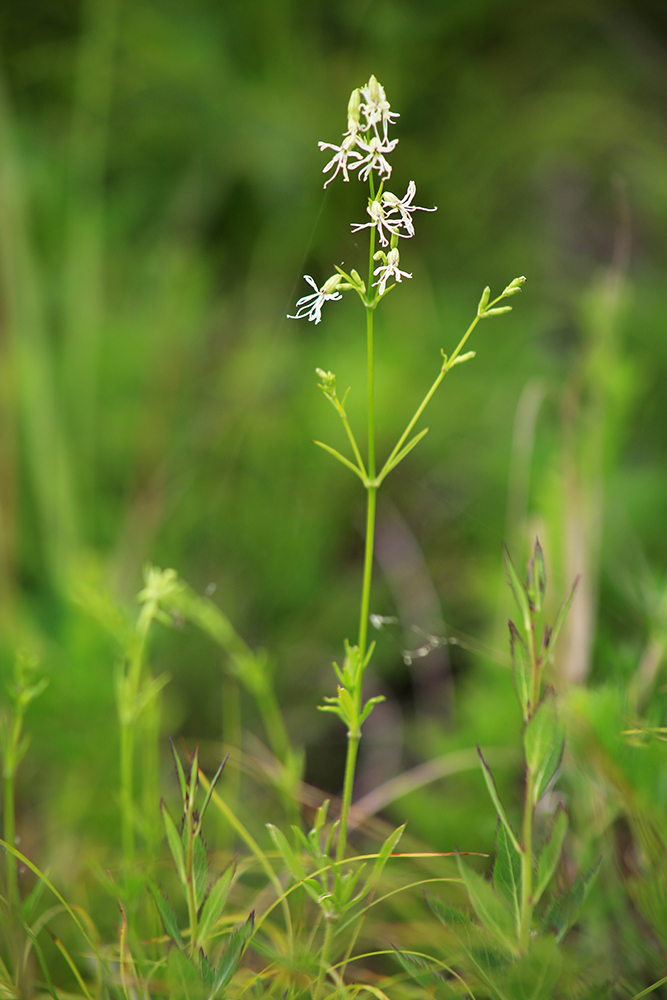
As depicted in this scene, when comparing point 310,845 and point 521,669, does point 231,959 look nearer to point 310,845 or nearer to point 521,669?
point 310,845

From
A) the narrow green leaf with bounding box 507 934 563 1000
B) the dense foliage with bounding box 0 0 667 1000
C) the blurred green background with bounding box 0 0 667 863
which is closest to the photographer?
the narrow green leaf with bounding box 507 934 563 1000

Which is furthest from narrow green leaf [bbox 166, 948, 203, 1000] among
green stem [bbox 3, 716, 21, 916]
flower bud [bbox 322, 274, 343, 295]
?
flower bud [bbox 322, 274, 343, 295]

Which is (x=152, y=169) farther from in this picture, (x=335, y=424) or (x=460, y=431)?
(x=460, y=431)

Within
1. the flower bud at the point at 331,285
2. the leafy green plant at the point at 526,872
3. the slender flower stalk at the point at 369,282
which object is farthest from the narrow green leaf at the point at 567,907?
the flower bud at the point at 331,285

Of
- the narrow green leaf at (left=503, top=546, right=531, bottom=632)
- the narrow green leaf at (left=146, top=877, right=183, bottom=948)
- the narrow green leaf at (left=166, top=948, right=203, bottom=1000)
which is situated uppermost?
the narrow green leaf at (left=503, top=546, right=531, bottom=632)

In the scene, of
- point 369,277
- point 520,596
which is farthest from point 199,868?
point 369,277

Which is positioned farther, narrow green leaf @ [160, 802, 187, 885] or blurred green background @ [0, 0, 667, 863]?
blurred green background @ [0, 0, 667, 863]

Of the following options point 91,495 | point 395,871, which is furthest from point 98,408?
point 395,871

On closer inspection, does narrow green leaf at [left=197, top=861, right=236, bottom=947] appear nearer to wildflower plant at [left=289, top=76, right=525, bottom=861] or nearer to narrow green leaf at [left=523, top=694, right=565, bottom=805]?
wildflower plant at [left=289, top=76, right=525, bottom=861]
